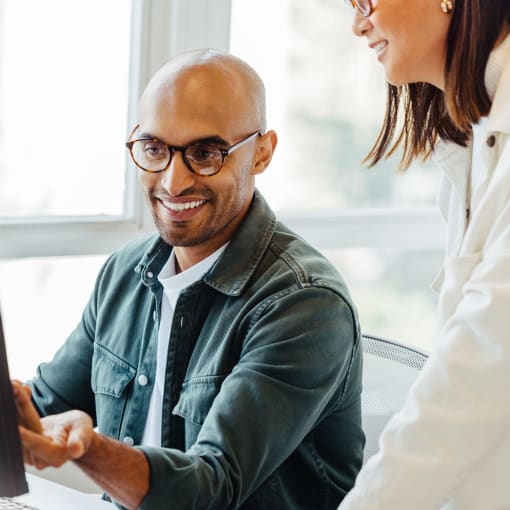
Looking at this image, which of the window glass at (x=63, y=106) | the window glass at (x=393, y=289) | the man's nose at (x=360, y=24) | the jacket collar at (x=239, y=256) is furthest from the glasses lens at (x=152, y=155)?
the window glass at (x=393, y=289)

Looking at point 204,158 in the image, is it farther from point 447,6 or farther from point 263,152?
point 447,6

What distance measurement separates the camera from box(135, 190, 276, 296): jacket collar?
1637mm

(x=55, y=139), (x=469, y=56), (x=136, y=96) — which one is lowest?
(x=55, y=139)

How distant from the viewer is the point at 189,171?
1.67 metres

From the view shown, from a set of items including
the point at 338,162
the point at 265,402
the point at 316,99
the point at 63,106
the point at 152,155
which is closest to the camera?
the point at 265,402

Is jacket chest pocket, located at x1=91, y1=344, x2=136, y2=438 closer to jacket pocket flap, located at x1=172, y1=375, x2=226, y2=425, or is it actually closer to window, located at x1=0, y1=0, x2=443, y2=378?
jacket pocket flap, located at x1=172, y1=375, x2=226, y2=425

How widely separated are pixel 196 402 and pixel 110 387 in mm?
235

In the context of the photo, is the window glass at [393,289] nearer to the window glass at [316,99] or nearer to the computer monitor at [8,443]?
the window glass at [316,99]

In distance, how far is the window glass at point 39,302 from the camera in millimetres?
2238

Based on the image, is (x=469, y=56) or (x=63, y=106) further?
(x=63, y=106)

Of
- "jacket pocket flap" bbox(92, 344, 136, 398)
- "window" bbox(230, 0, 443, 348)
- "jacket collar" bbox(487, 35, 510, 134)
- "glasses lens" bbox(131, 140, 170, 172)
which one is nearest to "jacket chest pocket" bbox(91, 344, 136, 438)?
"jacket pocket flap" bbox(92, 344, 136, 398)

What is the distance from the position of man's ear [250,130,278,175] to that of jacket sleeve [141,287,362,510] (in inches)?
12.5

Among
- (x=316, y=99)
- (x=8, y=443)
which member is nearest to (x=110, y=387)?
(x=8, y=443)

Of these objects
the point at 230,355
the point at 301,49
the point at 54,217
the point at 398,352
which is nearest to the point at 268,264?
the point at 230,355
